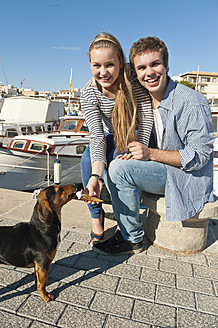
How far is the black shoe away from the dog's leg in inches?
32.4

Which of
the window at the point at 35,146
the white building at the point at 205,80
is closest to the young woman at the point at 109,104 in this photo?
the window at the point at 35,146

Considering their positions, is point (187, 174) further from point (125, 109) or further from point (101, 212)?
point (101, 212)

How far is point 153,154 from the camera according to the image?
2.51 metres

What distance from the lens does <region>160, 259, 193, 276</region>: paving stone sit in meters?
2.54

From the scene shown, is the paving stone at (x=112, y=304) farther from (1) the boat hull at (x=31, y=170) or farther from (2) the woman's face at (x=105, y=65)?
(1) the boat hull at (x=31, y=170)

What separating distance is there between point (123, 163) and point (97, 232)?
97cm

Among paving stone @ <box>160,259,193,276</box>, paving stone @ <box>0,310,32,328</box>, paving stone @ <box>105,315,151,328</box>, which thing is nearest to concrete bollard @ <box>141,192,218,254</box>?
paving stone @ <box>160,259,193,276</box>

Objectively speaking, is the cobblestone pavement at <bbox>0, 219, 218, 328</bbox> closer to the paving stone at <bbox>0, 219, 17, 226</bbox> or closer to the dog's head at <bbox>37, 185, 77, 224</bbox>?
the dog's head at <bbox>37, 185, 77, 224</bbox>

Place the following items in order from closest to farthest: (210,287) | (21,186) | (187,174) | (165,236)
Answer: (210,287)
(187,174)
(165,236)
(21,186)

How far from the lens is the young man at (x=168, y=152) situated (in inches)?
92.4

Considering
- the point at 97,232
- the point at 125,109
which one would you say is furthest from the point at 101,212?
the point at 125,109

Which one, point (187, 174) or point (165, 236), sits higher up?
point (187, 174)

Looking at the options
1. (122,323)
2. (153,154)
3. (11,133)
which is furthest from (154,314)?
(11,133)

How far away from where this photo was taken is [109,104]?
8.92 feet
